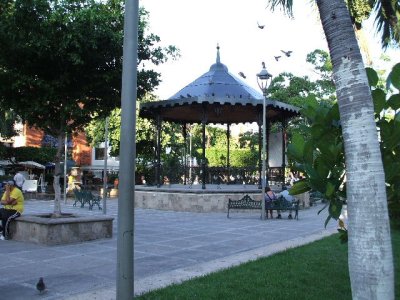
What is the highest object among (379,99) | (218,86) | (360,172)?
(218,86)

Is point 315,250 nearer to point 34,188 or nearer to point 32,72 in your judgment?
point 32,72

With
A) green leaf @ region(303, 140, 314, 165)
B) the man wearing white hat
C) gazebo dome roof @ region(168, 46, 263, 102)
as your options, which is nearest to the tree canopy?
the man wearing white hat

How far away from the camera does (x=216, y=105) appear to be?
19484 millimetres

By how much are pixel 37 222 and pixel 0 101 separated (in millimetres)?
2953

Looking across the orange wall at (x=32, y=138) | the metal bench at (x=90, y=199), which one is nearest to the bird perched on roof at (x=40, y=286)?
the metal bench at (x=90, y=199)

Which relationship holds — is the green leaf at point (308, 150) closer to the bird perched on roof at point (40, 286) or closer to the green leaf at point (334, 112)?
the green leaf at point (334, 112)

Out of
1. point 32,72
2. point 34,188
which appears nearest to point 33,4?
A: point 32,72

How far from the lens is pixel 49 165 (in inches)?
1563

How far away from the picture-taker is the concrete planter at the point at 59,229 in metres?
9.96

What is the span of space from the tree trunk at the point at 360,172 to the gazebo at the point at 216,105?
590 inches

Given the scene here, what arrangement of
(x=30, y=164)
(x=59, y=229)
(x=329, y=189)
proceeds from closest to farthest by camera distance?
(x=329, y=189) → (x=59, y=229) → (x=30, y=164)

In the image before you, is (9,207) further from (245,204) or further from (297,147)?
(297,147)

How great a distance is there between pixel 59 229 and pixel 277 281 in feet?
17.5

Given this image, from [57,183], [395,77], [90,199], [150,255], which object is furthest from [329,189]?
[90,199]
